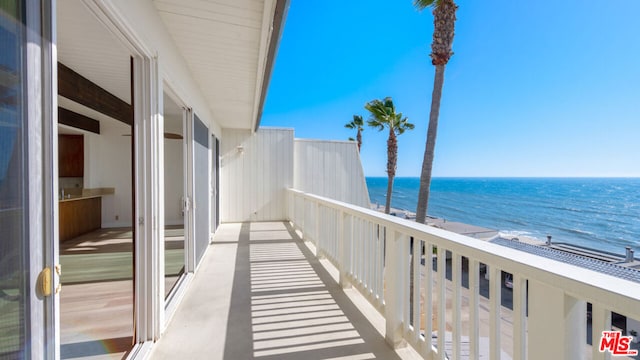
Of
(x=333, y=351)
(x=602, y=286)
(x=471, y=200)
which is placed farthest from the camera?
(x=471, y=200)

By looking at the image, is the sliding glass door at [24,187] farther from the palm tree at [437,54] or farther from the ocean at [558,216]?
the ocean at [558,216]

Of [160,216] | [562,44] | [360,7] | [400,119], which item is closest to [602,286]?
[160,216]

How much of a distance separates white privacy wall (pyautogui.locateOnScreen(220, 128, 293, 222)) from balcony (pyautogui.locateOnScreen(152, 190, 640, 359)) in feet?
9.59

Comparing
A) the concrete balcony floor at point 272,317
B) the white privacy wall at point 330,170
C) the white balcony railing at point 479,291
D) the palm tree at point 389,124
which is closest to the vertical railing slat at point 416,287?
the white balcony railing at point 479,291

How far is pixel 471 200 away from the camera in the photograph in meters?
48.3

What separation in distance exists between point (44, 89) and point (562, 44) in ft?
132

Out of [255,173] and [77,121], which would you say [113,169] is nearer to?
[77,121]

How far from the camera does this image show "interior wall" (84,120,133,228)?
6.20m

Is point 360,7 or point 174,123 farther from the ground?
point 360,7

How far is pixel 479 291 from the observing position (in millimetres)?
1810

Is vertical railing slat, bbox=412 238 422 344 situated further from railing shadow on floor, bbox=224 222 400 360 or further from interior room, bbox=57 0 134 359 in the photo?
interior room, bbox=57 0 134 359

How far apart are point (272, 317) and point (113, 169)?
5.98m

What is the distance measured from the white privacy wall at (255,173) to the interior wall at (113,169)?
2.06 metres

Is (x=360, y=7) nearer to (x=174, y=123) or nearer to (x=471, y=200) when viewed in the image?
(x=174, y=123)
